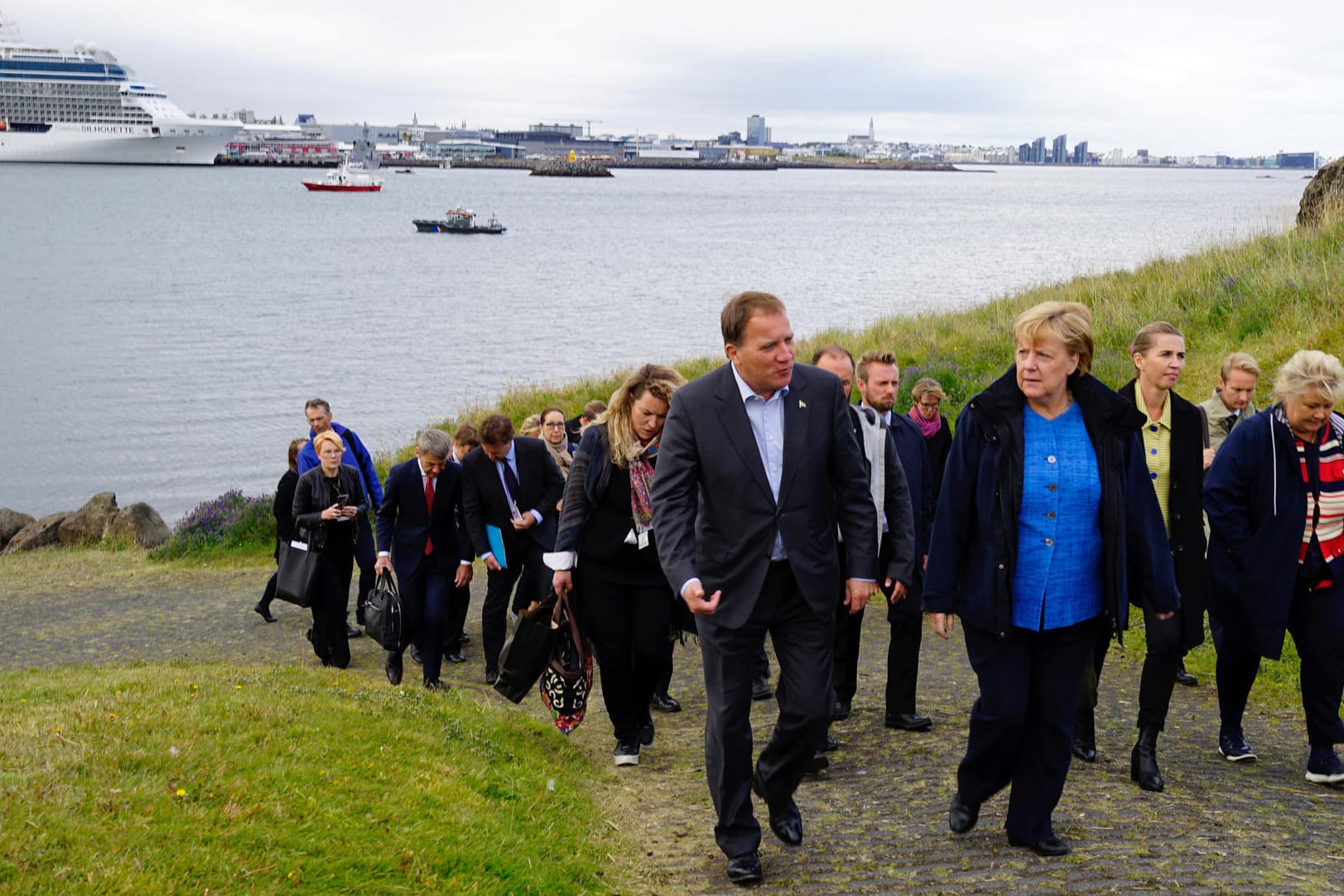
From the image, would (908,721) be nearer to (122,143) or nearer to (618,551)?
(618,551)

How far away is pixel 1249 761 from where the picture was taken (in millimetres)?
6652

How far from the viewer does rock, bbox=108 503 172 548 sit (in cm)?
1842

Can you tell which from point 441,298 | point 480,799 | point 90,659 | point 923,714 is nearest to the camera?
point 480,799

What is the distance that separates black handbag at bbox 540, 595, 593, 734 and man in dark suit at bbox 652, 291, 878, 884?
1.86 meters

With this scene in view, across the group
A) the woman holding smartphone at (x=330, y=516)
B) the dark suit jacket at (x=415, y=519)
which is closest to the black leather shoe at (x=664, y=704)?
the dark suit jacket at (x=415, y=519)

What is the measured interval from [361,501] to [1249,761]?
20.4 feet

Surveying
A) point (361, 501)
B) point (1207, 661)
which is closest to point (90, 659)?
point (361, 501)

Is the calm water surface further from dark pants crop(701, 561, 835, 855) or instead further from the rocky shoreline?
dark pants crop(701, 561, 835, 855)

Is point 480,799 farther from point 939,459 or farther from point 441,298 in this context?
point 441,298

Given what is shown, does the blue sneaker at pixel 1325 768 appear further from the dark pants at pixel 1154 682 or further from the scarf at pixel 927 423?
the scarf at pixel 927 423

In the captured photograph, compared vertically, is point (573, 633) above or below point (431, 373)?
above

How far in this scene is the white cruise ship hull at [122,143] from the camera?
165125 millimetres

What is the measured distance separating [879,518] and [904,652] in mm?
1011

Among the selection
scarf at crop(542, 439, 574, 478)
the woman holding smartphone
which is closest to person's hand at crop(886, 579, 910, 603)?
scarf at crop(542, 439, 574, 478)
